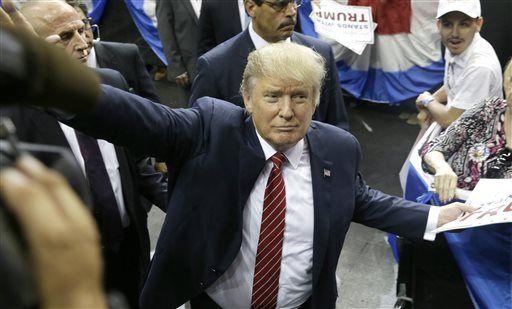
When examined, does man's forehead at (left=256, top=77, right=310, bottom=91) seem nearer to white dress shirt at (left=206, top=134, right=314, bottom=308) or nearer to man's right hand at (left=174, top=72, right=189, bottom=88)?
white dress shirt at (left=206, top=134, right=314, bottom=308)

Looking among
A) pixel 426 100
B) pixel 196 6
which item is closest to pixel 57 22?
pixel 426 100

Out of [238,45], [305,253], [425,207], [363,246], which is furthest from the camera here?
[363,246]

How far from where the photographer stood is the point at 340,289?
3965mm

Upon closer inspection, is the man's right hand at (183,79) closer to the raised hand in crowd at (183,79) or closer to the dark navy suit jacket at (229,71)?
the raised hand in crowd at (183,79)

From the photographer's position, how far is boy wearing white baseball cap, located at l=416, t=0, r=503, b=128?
362 cm

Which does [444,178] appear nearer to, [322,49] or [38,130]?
[322,49]

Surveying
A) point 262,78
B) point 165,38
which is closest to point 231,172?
point 262,78

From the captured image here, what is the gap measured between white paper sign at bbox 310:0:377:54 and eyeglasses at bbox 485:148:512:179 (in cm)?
269

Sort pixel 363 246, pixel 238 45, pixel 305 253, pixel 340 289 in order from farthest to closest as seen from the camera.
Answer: pixel 363 246 < pixel 340 289 < pixel 238 45 < pixel 305 253

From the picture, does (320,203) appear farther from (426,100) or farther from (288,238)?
(426,100)

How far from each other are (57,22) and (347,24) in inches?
139

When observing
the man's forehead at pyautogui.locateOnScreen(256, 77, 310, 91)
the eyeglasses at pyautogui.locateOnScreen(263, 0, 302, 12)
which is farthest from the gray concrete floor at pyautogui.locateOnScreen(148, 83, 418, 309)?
the man's forehead at pyautogui.locateOnScreen(256, 77, 310, 91)

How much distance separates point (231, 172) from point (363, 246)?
8.27 feet

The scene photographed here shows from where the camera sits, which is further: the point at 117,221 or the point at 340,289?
the point at 340,289
